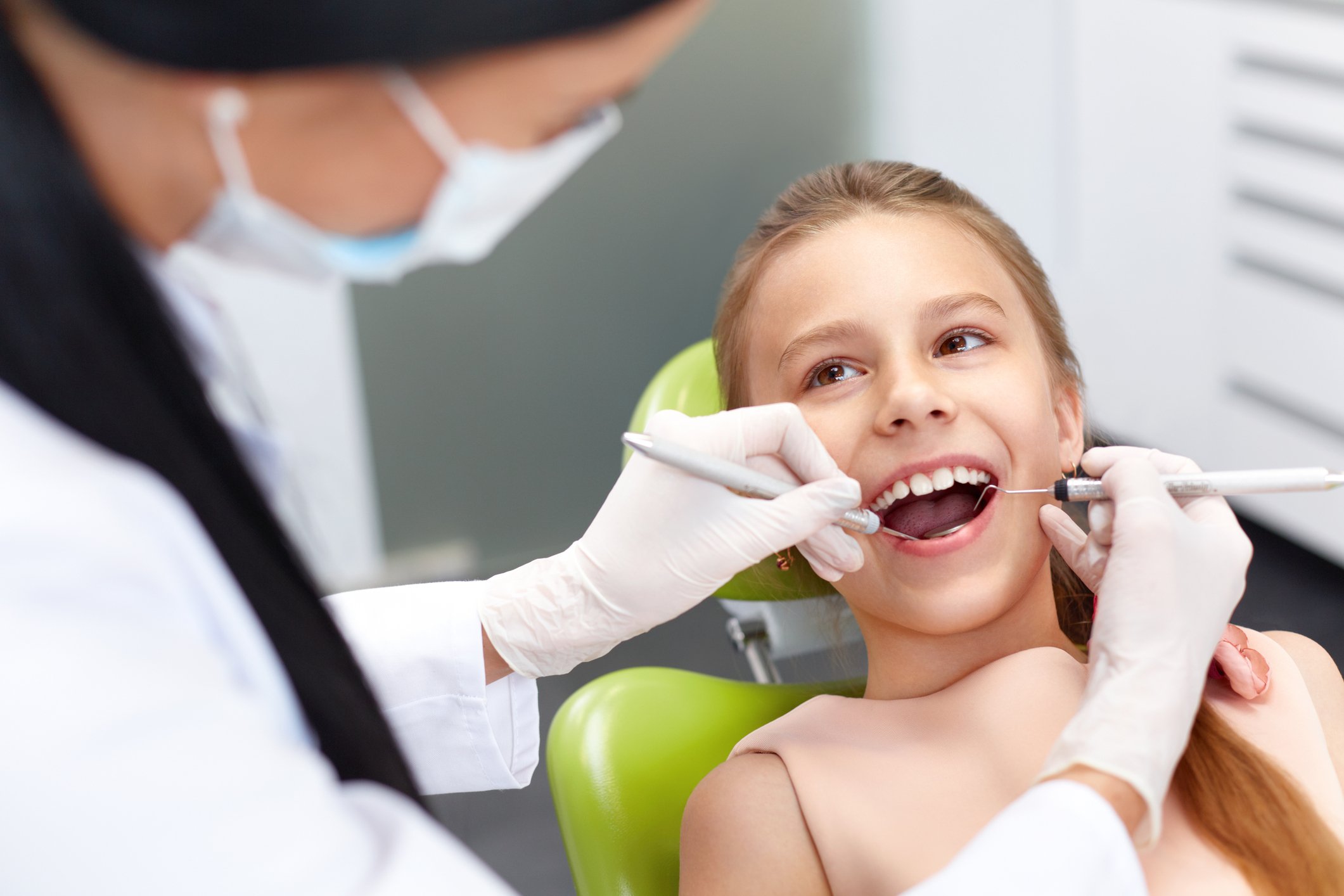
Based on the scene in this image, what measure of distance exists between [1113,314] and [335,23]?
271 centimetres

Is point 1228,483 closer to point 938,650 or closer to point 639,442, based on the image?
point 938,650

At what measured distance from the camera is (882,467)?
3.78 ft

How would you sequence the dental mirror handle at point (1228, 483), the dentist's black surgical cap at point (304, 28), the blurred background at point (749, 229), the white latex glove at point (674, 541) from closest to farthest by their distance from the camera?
the dentist's black surgical cap at point (304, 28), the dental mirror handle at point (1228, 483), the white latex glove at point (674, 541), the blurred background at point (749, 229)

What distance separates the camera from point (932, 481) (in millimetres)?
1142

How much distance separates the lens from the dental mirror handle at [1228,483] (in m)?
0.96


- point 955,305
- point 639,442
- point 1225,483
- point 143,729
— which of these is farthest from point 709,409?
point 143,729

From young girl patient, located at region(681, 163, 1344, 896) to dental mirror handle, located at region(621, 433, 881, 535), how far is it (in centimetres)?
8

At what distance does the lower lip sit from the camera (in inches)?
44.7

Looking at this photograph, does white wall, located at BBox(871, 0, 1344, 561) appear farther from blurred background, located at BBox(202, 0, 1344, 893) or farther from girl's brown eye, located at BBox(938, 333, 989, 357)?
girl's brown eye, located at BBox(938, 333, 989, 357)

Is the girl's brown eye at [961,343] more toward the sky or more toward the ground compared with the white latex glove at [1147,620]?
more toward the sky

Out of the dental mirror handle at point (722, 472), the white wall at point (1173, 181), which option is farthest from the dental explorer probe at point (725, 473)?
the white wall at point (1173, 181)

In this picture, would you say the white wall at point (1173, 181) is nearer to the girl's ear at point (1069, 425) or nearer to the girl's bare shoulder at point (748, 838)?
the girl's ear at point (1069, 425)

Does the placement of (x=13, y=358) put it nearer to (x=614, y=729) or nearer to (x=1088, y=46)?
(x=614, y=729)

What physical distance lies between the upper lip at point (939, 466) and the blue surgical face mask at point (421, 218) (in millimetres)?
530
